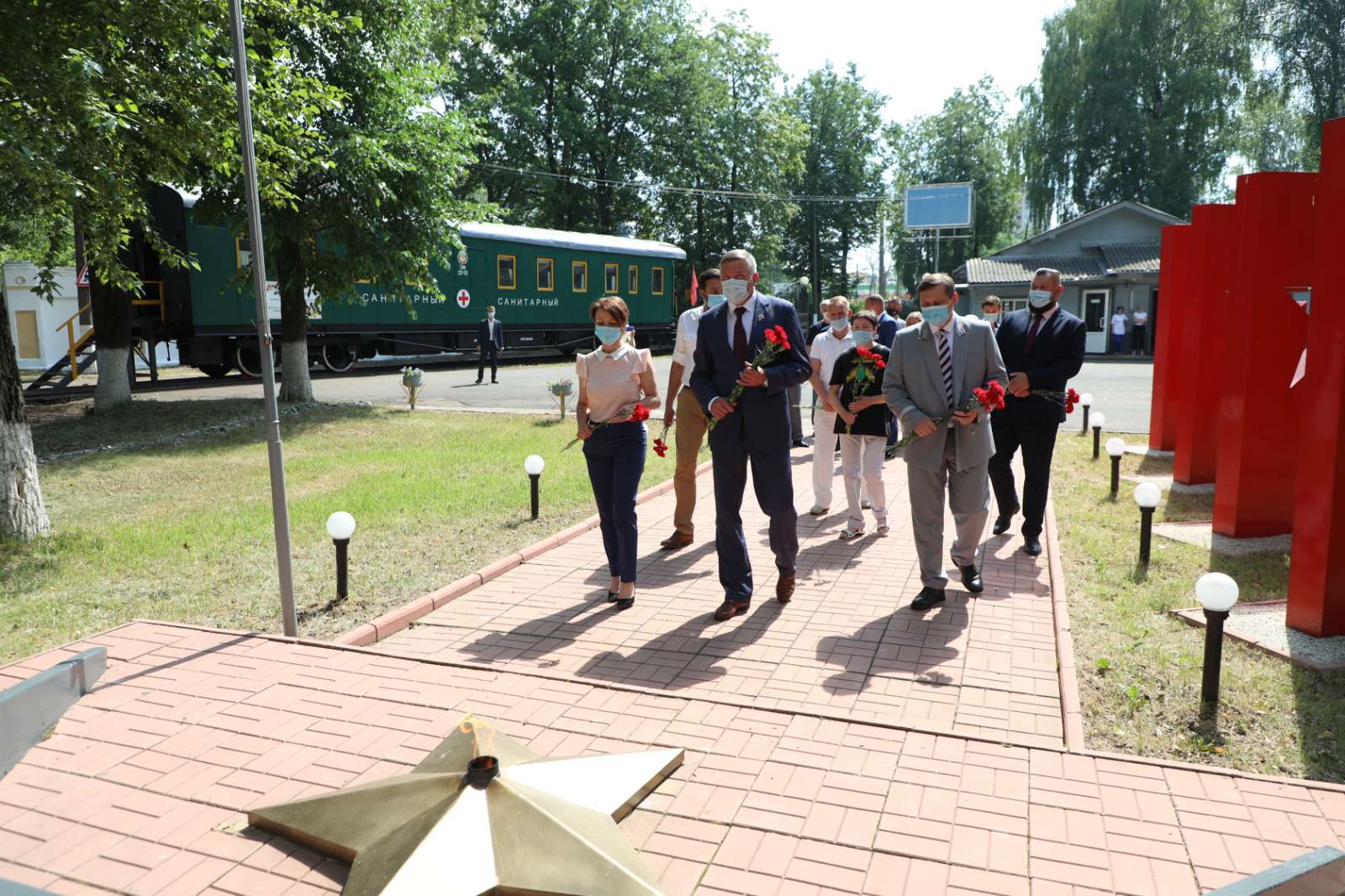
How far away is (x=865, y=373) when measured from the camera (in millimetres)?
6645

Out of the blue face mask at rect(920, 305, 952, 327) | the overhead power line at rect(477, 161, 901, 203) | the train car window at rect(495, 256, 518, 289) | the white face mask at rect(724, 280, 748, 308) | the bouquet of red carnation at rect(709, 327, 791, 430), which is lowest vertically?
the bouquet of red carnation at rect(709, 327, 791, 430)

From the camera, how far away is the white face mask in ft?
16.8

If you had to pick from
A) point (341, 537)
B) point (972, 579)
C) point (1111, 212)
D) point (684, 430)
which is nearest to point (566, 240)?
point (1111, 212)

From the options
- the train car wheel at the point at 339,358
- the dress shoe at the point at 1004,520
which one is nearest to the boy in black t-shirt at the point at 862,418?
the dress shoe at the point at 1004,520

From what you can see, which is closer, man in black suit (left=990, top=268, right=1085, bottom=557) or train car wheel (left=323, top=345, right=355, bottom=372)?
man in black suit (left=990, top=268, right=1085, bottom=557)

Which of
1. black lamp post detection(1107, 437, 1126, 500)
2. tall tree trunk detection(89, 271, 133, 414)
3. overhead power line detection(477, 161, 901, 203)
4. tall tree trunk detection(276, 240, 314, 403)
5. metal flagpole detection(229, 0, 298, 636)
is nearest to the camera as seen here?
metal flagpole detection(229, 0, 298, 636)

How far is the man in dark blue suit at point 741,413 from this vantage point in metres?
5.11

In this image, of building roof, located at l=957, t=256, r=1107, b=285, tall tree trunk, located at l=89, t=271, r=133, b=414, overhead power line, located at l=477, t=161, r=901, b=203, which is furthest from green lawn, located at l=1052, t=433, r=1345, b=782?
overhead power line, located at l=477, t=161, r=901, b=203

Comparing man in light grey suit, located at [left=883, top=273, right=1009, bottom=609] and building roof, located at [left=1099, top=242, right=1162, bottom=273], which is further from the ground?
building roof, located at [left=1099, top=242, right=1162, bottom=273]

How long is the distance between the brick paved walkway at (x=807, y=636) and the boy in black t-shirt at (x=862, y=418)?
0.37 m

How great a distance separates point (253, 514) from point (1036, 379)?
6386mm

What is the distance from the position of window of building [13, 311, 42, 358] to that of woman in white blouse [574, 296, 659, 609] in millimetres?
26356

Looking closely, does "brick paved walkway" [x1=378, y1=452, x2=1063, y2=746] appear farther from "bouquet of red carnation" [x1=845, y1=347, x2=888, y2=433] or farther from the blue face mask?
the blue face mask

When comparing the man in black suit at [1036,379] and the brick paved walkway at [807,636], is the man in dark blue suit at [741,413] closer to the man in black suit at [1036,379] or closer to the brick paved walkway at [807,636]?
the brick paved walkway at [807,636]
